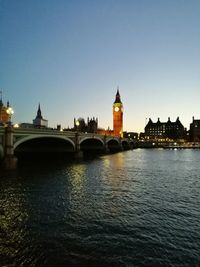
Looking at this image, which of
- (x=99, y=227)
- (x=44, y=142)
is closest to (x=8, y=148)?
(x=99, y=227)

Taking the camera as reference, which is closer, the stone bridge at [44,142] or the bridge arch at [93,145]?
the stone bridge at [44,142]

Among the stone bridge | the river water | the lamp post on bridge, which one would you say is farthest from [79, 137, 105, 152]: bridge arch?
the river water

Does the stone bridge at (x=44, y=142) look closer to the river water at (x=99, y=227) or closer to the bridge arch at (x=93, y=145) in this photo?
the bridge arch at (x=93, y=145)

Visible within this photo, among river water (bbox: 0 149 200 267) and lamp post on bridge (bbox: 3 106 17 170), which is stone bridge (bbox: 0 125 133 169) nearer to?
lamp post on bridge (bbox: 3 106 17 170)

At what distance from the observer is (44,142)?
6694 centimetres

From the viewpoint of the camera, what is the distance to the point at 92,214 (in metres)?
18.3

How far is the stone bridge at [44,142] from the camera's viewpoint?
129 ft

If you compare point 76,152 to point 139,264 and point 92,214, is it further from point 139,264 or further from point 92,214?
point 139,264

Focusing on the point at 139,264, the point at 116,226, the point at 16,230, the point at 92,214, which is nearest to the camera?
the point at 139,264

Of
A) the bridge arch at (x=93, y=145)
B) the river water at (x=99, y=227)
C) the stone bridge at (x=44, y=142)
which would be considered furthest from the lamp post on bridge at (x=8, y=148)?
the bridge arch at (x=93, y=145)

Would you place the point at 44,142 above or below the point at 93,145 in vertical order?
above

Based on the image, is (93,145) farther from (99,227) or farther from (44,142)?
(99,227)

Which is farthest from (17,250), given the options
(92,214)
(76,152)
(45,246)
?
(76,152)

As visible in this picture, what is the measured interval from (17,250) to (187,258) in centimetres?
791
